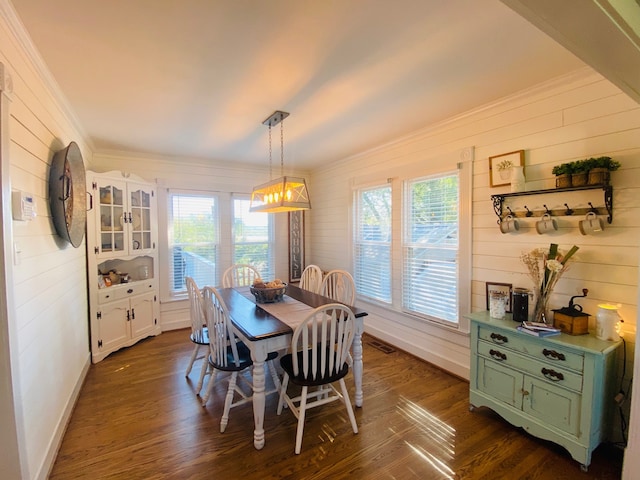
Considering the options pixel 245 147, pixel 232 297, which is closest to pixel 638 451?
pixel 232 297

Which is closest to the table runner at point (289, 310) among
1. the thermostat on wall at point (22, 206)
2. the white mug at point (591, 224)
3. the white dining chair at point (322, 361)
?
the white dining chair at point (322, 361)

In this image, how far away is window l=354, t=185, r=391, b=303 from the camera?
3.75m

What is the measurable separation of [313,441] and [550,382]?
1612mm

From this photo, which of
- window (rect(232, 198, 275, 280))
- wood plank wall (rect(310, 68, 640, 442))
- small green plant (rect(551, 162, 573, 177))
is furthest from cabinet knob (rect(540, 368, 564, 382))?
window (rect(232, 198, 275, 280))

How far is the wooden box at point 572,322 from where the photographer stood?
1975 mm

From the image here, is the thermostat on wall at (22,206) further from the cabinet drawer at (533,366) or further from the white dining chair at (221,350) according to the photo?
the cabinet drawer at (533,366)

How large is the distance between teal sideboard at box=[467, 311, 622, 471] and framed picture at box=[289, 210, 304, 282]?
3277 mm

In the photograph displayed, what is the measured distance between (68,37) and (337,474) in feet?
9.52

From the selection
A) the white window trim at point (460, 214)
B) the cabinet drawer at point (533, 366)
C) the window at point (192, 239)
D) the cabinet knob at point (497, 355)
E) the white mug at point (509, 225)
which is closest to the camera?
the cabinet drawer at point (533, 366)

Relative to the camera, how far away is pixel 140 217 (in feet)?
12.7

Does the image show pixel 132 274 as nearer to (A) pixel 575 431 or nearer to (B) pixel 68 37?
(B) pixel 68 37

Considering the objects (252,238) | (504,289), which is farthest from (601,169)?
(252,238)

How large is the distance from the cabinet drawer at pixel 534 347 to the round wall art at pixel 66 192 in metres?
3.19

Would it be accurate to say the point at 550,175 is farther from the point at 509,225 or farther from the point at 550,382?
the point at 550,382
